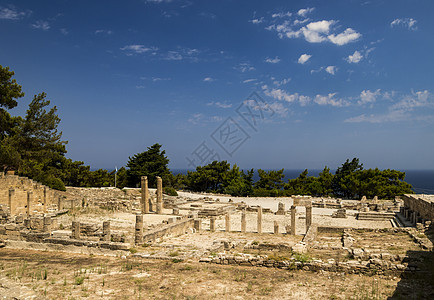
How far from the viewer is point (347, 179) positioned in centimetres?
4116

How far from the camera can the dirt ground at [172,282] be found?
23.9 feet

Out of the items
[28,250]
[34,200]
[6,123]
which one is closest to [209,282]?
[28,250]

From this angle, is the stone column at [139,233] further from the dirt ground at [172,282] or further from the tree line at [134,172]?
the tree line at [134,172]

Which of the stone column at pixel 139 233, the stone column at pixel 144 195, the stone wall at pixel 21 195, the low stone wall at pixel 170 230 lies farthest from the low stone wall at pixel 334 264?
the stone wall at pixel 21 195

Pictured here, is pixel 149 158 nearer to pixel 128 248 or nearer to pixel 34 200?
pixel 34 200

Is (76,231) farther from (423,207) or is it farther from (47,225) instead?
(423,207)

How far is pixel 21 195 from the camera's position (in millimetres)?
22953

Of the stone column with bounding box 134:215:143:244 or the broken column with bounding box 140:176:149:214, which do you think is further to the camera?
the broken column with bounding box 140:176:149:214

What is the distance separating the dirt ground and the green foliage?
Answer: 112 ft

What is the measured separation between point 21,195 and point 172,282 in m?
19.5

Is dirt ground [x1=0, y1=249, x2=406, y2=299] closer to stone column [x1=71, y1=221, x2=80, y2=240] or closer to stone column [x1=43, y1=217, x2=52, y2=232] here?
stone column [x1=71, y1=221, x2=80, y2=240]

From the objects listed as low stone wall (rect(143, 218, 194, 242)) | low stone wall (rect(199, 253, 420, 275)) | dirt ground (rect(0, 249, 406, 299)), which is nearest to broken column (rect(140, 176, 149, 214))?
low stone wall (rect(143, 218, 194, 242))

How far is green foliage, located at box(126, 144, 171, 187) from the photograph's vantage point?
145ft

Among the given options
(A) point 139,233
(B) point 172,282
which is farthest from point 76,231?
(B) point 172,282
